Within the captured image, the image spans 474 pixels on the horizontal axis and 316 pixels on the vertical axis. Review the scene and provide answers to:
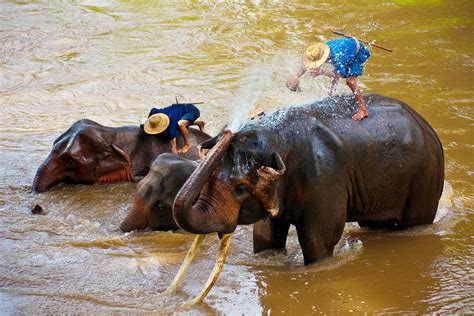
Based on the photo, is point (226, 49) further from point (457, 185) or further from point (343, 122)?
point (343, 122)

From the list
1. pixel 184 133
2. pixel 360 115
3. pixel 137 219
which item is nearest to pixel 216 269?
pixel 360 115

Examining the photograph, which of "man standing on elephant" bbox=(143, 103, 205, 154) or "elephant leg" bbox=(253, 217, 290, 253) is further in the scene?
"man standing on elephant" bbox=(143, 103, 205, 154)

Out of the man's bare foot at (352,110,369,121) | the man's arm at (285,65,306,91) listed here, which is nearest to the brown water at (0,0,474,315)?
the man's arm at (285,65,306,91)

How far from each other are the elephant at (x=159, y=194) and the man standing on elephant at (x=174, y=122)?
1.63 m

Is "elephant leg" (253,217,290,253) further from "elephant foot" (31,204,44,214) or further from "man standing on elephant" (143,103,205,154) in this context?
"man standing on elephant" (143,103,205,154)

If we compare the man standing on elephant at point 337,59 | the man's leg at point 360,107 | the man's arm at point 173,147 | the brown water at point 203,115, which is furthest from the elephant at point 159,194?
the man's arm at point 173,147

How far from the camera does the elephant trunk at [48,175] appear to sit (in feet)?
28.5

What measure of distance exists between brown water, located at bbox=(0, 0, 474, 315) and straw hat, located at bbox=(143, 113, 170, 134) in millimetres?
653

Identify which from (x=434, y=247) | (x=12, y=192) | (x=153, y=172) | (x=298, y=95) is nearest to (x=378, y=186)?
(x=434, y=247)

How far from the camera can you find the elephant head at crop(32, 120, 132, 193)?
8789mm

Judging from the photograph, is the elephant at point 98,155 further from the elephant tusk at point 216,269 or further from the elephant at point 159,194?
the elephant tusk at point 216,269

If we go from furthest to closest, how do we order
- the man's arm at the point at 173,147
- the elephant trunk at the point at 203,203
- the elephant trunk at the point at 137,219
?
the man's arm at the point at 173,147 < the elephant trunk at the point at 137,219 < the elephant trunk at the point at 203,203

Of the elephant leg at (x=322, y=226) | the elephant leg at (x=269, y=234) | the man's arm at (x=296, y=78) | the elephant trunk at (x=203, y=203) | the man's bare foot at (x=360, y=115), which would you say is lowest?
the elephant leg at (x=269, y=234)

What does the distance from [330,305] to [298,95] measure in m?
6.91
